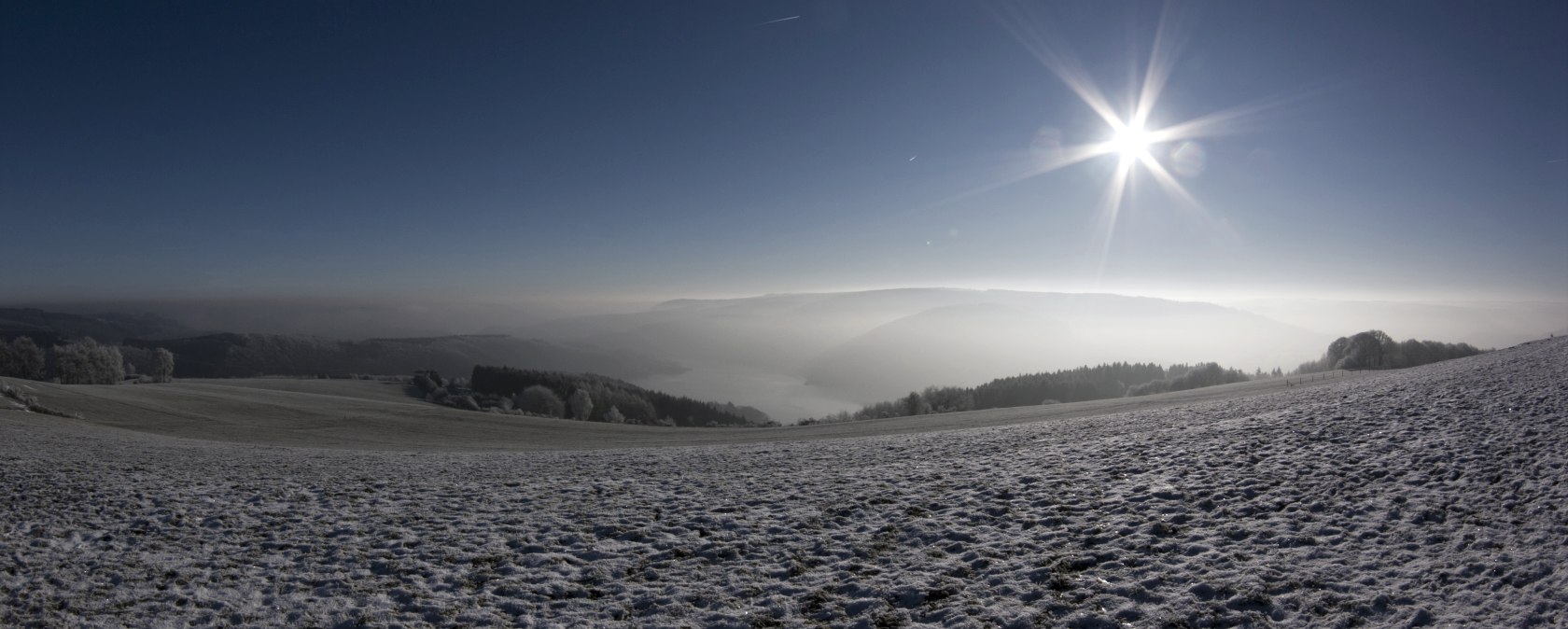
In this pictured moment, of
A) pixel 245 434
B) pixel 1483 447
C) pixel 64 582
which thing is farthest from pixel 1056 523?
pixel 245 434

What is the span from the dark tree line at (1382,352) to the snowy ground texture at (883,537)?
4913 cm

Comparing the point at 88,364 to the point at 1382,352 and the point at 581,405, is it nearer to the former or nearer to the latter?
the point at 581,405

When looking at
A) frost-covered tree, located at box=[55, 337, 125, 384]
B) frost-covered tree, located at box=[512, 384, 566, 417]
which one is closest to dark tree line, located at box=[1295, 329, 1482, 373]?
frost-covered tree, located at box=[512, 384, 566, 417]

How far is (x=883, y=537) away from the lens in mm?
9438

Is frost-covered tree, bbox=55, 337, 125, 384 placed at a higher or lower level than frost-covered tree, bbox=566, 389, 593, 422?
higher

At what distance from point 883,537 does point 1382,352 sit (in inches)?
2628

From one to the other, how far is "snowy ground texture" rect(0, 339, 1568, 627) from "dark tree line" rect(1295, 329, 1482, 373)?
49131mm

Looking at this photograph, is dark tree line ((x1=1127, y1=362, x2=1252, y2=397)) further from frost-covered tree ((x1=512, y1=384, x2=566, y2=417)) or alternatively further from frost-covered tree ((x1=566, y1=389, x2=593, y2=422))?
frost-covered tree ((x1=512, y1=384, x2=566, y2=417))

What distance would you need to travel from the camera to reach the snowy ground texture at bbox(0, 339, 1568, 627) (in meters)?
6.88

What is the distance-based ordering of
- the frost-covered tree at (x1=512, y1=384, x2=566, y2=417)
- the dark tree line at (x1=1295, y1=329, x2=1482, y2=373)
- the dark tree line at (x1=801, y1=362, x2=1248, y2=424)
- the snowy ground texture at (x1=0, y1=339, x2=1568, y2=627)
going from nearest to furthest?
1. the snowy ground texture at (x1=0, y1=339, x2=1568, y2=627)
2. the dark tree line at (x1=1295, y1=329, x2=1482, y2=373)
3. the dark tree line at (x1=801, y1=362, x2=1248, y2=424)
4. the frost-covered tree at (x1=512, y1=384, x2=566, y2=417)

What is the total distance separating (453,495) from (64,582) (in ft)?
18.0

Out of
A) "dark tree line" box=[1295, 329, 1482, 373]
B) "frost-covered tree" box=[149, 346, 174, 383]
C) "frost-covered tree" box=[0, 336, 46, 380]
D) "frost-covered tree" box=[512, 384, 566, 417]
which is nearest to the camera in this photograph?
"dark tree line" box=[1295, 329, 1482, 373]

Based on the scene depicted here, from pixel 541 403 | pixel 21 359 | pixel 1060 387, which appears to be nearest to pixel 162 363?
pixel 21 359

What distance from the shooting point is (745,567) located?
27.9 ft
